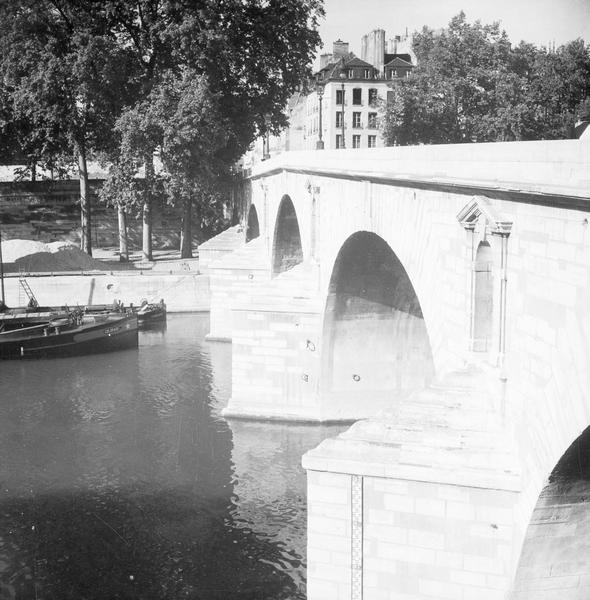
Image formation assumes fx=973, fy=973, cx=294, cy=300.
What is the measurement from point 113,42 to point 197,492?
2824cm

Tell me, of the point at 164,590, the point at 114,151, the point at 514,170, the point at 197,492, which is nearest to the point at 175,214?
the point at 114,151

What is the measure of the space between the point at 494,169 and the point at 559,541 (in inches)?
192

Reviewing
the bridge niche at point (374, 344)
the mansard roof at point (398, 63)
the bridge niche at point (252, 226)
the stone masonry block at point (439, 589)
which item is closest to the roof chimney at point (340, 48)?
the mansard roof at point (398, 63)

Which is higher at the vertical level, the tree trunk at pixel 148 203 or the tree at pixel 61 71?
the tree at pixel 61 71

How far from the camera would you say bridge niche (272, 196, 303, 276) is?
1465 inches

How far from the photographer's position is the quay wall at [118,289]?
44719 millimetres

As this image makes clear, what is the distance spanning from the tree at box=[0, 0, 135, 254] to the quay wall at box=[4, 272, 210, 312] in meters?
6.54

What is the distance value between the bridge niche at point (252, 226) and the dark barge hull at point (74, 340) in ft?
35.8

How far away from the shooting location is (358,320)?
27.3 metres

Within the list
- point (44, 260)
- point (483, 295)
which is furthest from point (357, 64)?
point (483, 295)

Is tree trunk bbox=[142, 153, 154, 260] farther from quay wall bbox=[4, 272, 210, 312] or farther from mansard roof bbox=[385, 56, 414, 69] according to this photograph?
mansard roof bbox=[385, 56, 414, 69]

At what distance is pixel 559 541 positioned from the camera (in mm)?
12195

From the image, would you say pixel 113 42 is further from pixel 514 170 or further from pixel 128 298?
pixel 514 170

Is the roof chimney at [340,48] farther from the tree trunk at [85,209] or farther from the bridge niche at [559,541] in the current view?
the bridge niche at [559,541]
